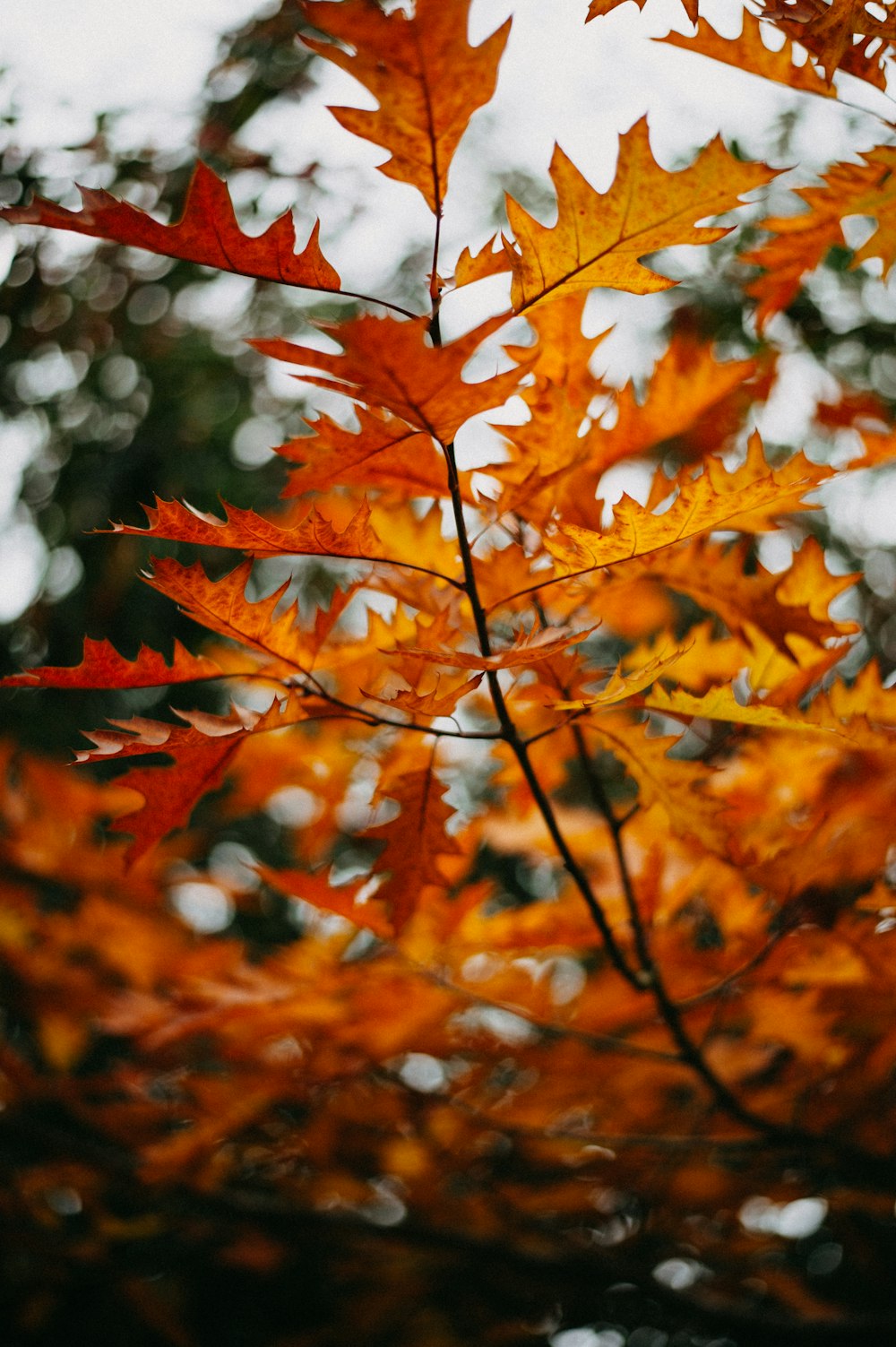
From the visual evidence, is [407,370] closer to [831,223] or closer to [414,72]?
[414,72]

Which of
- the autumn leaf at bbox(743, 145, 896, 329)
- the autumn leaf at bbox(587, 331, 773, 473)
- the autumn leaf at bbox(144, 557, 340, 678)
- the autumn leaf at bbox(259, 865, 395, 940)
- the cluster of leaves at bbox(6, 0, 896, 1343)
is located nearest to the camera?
the cluster of leaves at bbox(6, 0, 896, 1343)

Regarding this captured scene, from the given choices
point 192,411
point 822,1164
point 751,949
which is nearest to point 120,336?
point 192,411

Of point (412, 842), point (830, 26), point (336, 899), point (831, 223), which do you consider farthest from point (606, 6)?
point (336, 899)

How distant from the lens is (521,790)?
1.26 m

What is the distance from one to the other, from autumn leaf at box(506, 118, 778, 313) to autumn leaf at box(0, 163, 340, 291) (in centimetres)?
16

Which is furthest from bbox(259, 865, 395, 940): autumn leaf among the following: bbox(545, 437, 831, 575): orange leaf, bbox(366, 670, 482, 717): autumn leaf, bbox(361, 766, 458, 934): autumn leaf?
bbox(545, 437, 831, 575): orange leaf

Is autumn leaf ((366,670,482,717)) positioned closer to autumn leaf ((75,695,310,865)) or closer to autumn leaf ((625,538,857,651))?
autumn leaf ((75,695,310,865))

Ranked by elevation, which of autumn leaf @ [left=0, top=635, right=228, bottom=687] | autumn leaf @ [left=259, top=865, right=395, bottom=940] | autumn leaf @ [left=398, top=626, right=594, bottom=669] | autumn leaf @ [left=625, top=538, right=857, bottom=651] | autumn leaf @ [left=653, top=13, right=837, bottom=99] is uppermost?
autumn leaf @ [left=653, top=13, right=837, bottom=99]

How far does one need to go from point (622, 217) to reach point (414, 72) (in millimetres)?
172

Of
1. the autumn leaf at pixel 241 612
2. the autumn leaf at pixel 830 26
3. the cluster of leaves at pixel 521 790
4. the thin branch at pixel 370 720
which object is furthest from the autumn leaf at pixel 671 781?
the autumn leaf at pixel 830 26

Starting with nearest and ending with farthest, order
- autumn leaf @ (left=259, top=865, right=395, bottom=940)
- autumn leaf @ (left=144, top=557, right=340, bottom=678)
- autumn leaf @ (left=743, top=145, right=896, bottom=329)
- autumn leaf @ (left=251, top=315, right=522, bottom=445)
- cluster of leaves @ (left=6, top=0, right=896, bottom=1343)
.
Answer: autumn leaf @ (left=251, top=315, right=522, bottom=445) < cluster of leaves @ (left=6, top=0, right=896, bottom=1343) < autumn leaf @ (left=144, top=557, right=340, bottom=678) < autumn leaf @ (left=743, top=145, right=896, bottom=329) < autumn leaf @ (left=259, top=865, right=395, bottom=940)

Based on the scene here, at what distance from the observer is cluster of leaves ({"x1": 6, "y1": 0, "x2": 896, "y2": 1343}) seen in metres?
0.68

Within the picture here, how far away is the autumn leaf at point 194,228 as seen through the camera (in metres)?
0.64

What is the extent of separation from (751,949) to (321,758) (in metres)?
0.80
